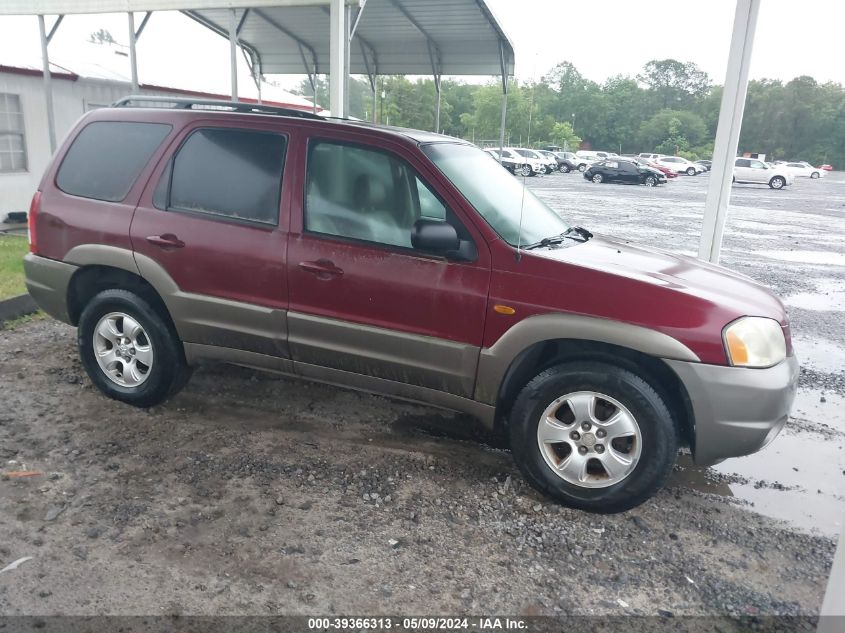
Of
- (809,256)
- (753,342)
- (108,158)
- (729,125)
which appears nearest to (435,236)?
(753,342)

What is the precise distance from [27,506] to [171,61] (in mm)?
16893

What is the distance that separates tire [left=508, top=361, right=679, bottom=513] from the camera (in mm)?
3139

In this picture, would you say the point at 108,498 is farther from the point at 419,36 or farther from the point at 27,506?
the point at 419,36

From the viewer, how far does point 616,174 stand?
30672mm

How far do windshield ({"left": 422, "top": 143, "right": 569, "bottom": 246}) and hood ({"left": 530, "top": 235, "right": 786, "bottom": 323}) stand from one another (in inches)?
8.8

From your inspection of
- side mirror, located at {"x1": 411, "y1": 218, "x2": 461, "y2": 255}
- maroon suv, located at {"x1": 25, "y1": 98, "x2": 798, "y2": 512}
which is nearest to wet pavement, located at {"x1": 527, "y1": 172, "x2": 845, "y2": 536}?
maroon suv, located at {"x1": 25, "y1": 98, "x2": 798, "y2": 512}

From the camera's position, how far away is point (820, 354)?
6.21 metres

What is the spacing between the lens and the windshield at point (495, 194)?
3.56m

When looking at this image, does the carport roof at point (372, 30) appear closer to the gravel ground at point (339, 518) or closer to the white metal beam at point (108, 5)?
the white metal beam at point (108, 5)

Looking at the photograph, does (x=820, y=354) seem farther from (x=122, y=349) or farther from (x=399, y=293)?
(x=122, y=349)

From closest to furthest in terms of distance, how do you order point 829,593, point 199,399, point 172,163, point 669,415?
point 829,593, point 669,415, point 172,163, point 199,399

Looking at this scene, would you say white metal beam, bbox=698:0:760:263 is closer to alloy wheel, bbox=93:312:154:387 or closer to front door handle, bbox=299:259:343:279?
front door handle, bbox=299:259:343:279

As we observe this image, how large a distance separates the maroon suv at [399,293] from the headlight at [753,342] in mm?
11

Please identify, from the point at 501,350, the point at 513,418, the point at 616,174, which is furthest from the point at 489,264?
the point at 616,174
